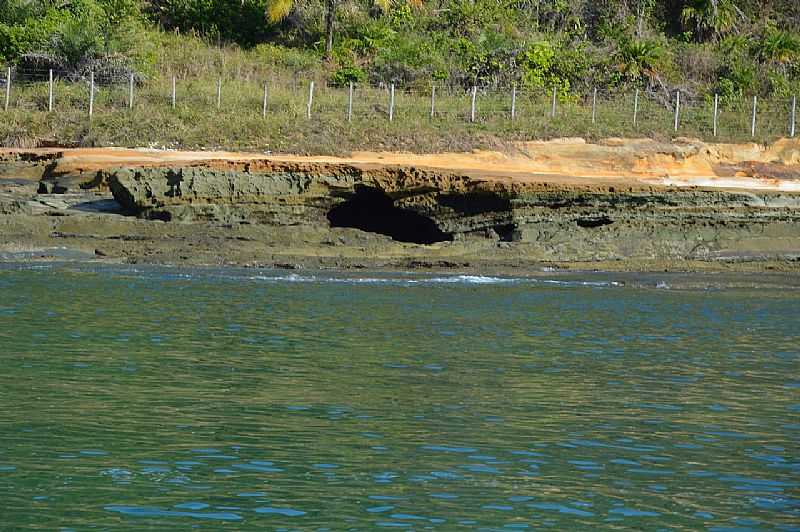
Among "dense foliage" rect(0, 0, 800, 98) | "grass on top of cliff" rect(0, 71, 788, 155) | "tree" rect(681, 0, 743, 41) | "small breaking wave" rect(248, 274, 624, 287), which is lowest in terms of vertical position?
"small breaking wave" rect(248, 274, 624, 287)

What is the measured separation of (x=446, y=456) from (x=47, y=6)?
114 ft

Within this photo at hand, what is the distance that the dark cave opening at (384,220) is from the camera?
78.0 feet

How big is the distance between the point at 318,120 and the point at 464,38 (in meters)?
10.9

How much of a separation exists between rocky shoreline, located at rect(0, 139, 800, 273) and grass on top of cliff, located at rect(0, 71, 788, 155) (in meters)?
6.43

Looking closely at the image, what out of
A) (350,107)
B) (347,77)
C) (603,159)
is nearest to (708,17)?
(347,77)

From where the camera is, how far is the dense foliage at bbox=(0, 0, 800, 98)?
3772cm

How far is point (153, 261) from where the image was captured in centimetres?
2122

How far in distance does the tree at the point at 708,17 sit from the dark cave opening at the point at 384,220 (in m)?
23.8

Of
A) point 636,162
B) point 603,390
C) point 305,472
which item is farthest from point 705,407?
point 636,162

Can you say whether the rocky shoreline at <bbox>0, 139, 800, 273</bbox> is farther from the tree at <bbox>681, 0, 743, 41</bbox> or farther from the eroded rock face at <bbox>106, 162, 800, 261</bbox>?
the tree at <bbox>681, 0, 743, 41</bbox>

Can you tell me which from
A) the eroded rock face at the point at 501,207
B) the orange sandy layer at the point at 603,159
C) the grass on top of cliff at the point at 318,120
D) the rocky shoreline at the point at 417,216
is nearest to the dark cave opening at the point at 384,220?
the rocky shoreline at the point at 417,216

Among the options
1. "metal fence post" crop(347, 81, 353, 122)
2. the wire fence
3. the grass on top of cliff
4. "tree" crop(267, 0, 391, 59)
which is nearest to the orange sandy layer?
the grass on top of cliff

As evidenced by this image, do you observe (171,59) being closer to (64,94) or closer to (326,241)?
(64,94)

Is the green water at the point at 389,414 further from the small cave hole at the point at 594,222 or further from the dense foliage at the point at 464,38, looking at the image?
the dense foliage at the point at 464,38
